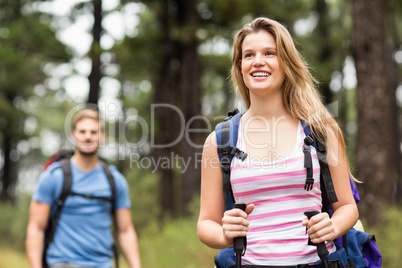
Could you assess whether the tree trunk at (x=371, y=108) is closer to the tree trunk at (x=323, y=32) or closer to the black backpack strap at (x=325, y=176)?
the black backpack strap at (x=325, y=176)

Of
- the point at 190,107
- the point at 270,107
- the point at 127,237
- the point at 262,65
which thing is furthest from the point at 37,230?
the point at 190,107

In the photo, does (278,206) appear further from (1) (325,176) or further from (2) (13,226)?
(2) (13,226)

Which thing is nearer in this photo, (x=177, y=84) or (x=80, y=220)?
(x=80, y=220)

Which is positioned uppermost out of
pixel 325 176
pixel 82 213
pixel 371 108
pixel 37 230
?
pixel 371 108

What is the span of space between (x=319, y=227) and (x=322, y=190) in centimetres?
30

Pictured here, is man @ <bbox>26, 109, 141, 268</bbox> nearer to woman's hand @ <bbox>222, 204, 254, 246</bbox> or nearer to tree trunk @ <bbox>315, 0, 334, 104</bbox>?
woman's hand @ <bbox>222, 204, 254, 246</bbox>

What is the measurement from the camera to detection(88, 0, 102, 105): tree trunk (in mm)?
13398

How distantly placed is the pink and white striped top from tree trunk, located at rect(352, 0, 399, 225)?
22.4 ft

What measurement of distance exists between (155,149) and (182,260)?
401 inches

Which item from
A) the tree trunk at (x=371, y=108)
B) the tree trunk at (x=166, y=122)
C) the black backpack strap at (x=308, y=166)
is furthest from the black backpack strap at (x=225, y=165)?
the tree trunk at (x=166, y=122)

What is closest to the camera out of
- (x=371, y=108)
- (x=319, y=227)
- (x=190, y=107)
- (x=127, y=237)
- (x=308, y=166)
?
(x=319, y=227)

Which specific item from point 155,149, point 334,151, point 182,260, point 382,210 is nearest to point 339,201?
point 334,151

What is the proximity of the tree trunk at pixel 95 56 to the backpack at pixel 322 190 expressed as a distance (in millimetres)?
11231

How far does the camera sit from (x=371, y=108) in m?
8.97
